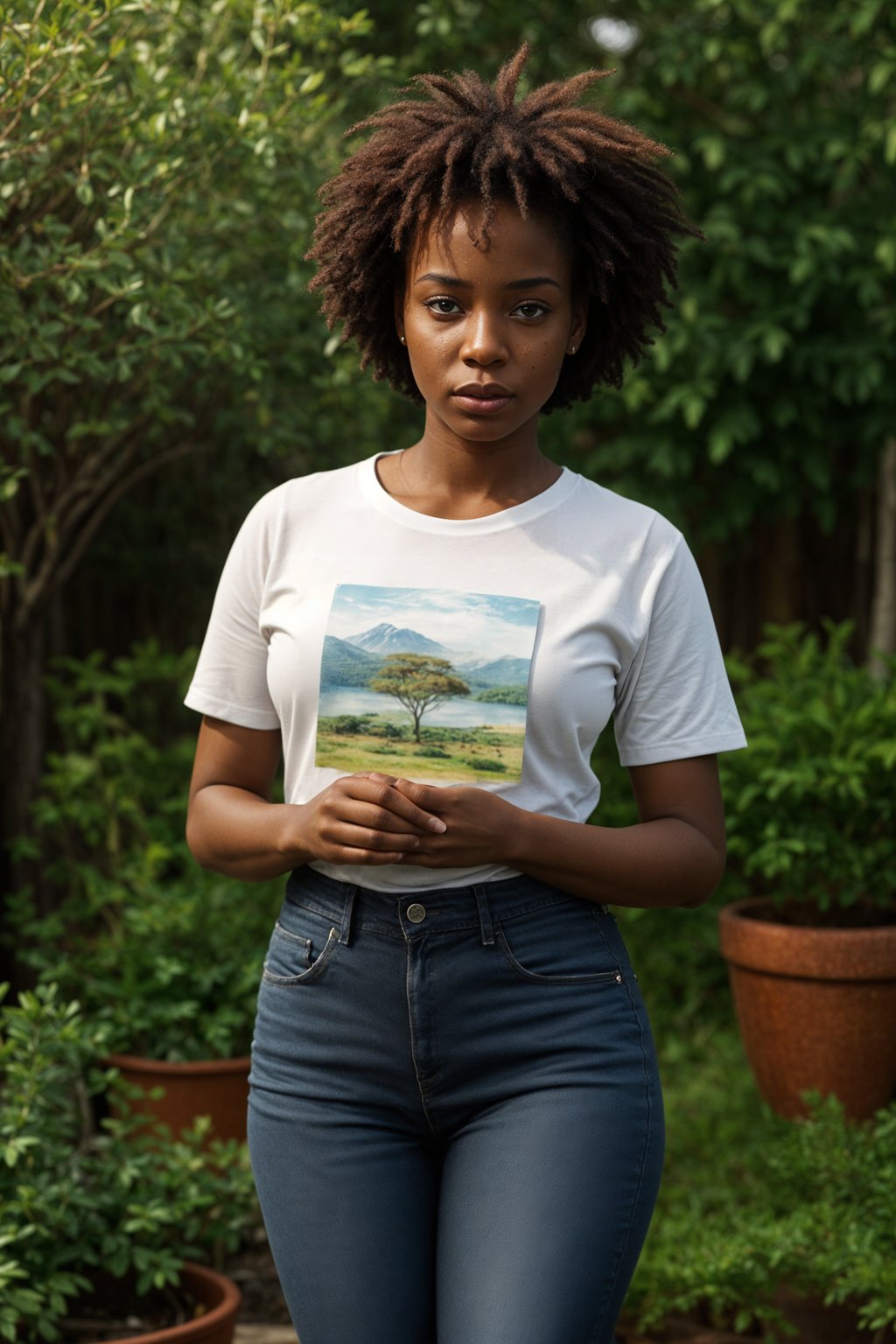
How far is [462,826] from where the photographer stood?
159 cm

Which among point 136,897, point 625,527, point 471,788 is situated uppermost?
point 625,527

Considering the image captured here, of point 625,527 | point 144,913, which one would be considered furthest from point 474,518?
point 144,913

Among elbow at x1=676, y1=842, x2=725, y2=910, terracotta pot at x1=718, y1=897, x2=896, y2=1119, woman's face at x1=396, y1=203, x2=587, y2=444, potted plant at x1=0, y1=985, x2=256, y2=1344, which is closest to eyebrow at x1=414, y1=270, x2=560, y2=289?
woman's face at x1=396, y1=203, x2=587, y2=444

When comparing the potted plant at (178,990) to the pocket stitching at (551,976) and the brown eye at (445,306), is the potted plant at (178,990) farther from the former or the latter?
the brown eye at (445,306)

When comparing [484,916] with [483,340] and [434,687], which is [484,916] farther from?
[483,340]

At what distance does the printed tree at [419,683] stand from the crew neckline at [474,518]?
0.61 ft

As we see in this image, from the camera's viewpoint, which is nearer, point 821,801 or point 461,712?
point 461,712

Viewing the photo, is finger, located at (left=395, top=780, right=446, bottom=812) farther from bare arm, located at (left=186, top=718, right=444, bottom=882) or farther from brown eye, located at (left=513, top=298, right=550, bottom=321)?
brown eye, located at (left=513, top=298, right=550, bottom=321)

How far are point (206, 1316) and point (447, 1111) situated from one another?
49.4 inches

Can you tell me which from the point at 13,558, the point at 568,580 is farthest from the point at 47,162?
the point at 568,580

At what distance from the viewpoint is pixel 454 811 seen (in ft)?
5.22

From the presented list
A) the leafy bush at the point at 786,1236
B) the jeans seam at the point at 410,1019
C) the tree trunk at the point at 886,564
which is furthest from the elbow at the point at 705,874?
the tree trunk at the point at 886,564

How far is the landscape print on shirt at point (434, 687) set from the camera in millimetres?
1673

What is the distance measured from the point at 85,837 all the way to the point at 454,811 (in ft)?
9.77
